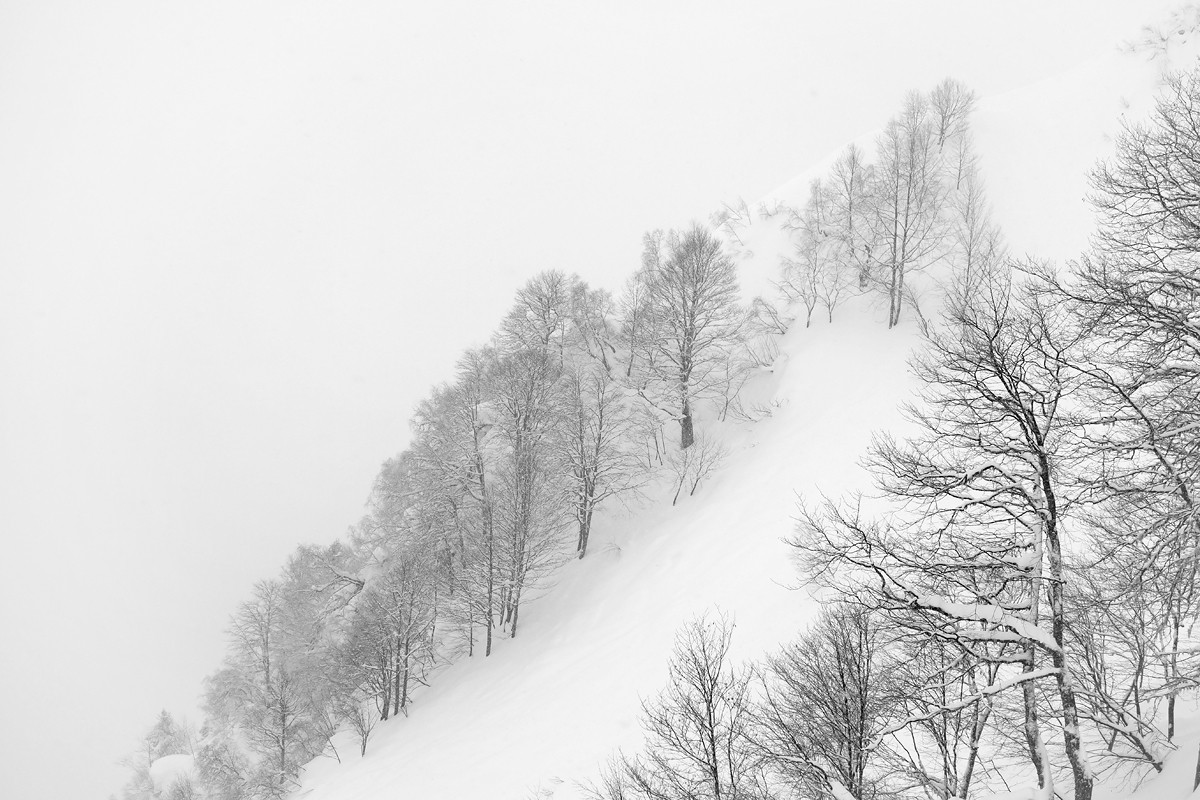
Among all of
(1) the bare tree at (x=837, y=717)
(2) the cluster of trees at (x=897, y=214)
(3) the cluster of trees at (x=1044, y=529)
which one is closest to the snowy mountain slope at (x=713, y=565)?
(2) the cluster of trees at (x=897, y=214)

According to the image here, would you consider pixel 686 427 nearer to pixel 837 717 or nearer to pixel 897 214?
pixel 897 214

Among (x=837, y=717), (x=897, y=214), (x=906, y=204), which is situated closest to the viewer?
(x=837, y=717)

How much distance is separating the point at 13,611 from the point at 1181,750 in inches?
8523

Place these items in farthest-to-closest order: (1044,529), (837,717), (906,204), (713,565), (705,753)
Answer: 1. (906,204)
2. (713,565)
3. (705,753)
4. (837,717)
5. (1044,529)

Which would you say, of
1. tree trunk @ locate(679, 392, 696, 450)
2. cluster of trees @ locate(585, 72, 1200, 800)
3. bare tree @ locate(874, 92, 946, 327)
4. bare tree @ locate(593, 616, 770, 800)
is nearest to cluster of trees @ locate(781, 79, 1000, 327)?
bare tree @ locate(874, 92, 946, 327)

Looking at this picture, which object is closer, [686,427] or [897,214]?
[686,427]

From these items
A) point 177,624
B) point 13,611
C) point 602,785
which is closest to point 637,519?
point 602,785

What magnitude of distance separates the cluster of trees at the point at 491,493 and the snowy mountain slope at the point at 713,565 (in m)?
1.71

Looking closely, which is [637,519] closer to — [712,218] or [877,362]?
[877,362]

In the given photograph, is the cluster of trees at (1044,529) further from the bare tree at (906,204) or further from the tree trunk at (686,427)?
the bare tree at (906,204)

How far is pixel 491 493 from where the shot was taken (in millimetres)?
27672

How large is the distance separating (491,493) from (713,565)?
11561mm

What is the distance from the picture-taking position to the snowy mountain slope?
1797 cm

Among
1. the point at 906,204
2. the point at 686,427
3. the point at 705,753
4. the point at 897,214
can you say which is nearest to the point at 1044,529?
the point at 705,753
